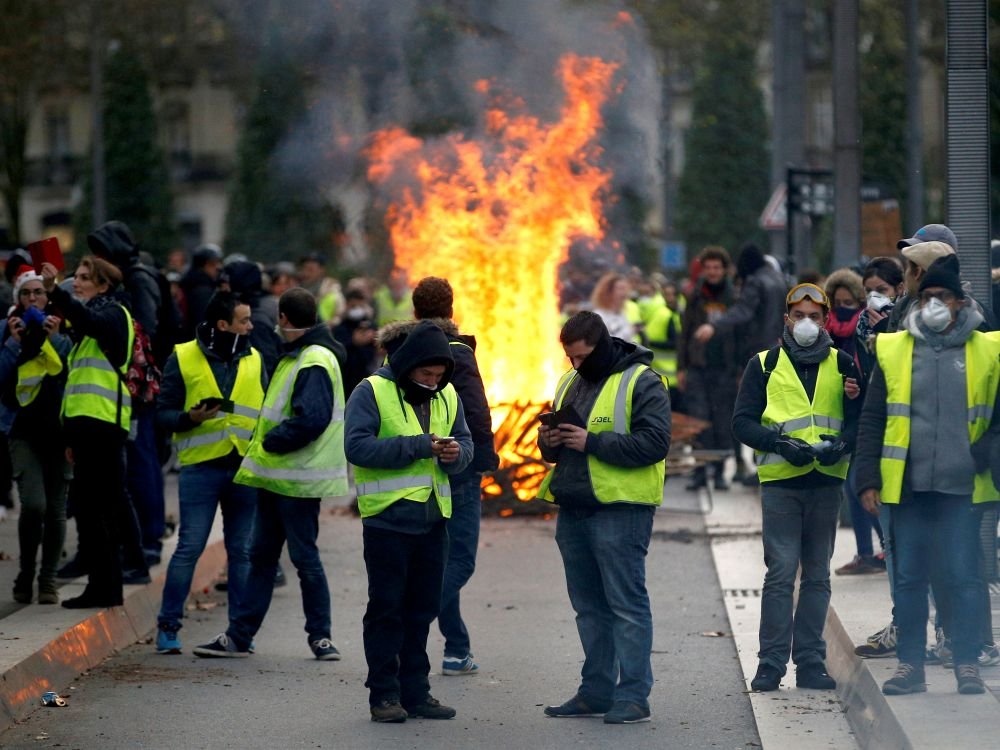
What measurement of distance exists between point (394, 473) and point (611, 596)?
1048mm

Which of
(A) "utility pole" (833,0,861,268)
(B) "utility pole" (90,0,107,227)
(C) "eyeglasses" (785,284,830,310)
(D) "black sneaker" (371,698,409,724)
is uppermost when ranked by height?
(B) "utility pole" (90,0,107,227)

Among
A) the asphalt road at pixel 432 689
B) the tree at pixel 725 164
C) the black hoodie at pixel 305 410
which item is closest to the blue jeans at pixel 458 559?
the asphalt road at pixel 432 689

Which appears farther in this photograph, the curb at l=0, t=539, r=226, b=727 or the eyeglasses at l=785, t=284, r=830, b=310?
the eyeglasses at l=785, t=284, r=830, b=310

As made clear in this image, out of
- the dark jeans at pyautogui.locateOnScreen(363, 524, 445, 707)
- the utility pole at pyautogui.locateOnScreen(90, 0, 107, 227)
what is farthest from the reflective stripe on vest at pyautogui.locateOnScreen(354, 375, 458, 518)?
the utility pole at pyautogui.locateOnScreen(90, 0, 107, 227)

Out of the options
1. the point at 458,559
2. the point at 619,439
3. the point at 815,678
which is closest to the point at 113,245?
the point at 458,559

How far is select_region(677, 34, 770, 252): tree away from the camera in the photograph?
177 feet

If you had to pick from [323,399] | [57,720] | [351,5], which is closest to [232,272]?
[323,399]

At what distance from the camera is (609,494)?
26.2ft

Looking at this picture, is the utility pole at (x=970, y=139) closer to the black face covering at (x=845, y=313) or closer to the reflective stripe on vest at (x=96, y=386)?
the black face covering at (x=845, y=313)

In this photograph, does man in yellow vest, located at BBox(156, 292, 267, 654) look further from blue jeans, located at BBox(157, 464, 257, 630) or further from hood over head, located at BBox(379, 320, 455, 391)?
hood over head, located at BBox(379, 320, 455, 391)

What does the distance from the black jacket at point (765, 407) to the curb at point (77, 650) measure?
10.9 ft

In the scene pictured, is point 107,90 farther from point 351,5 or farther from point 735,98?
point 351,5

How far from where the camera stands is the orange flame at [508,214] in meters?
16.4

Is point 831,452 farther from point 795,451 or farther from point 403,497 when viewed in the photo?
point 403,497
